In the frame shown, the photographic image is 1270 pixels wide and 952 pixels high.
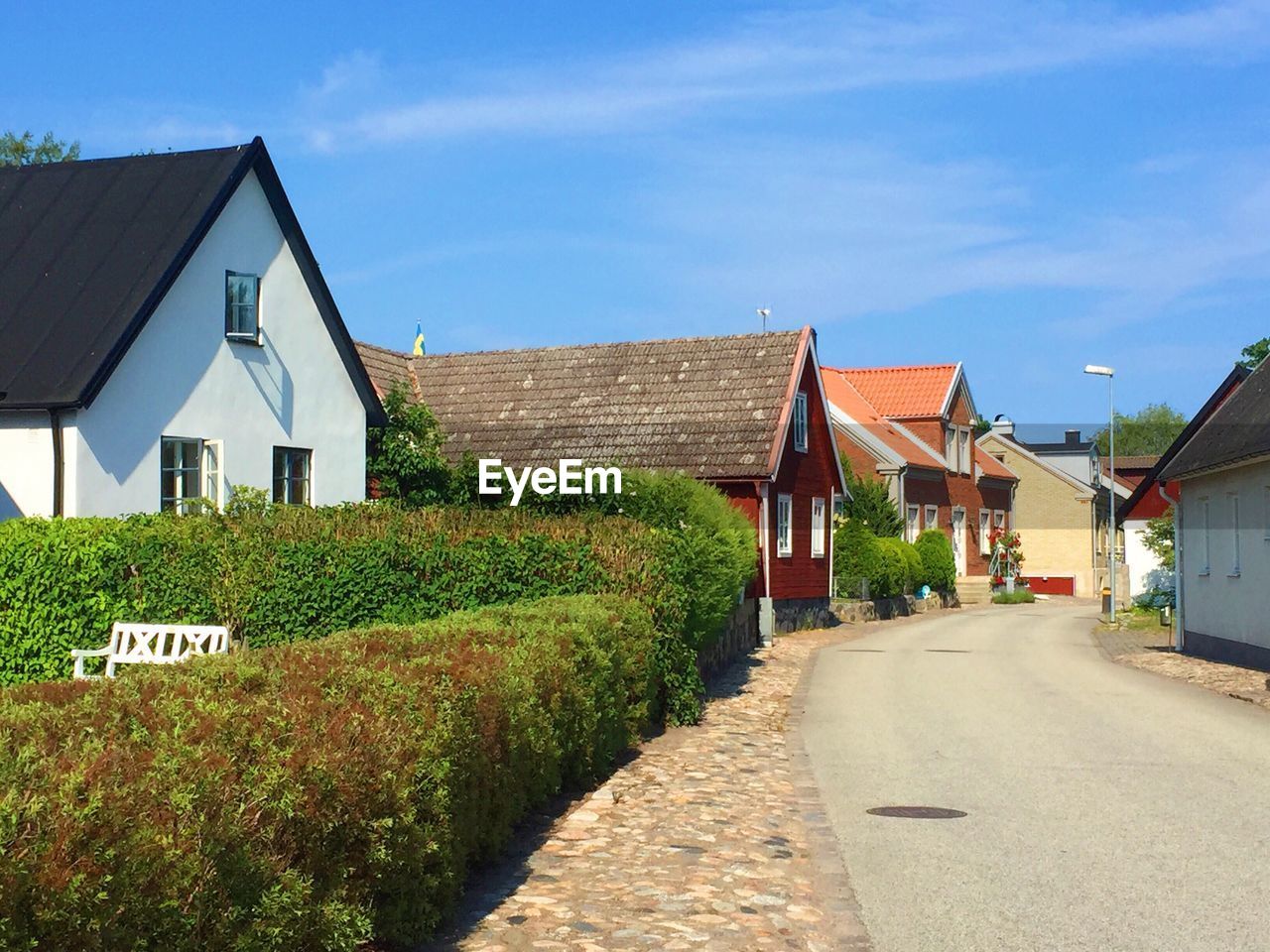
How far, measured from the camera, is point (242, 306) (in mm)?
22750

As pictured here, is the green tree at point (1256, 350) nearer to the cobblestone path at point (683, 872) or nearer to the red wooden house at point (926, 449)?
the red wooden house at point (926, 449)

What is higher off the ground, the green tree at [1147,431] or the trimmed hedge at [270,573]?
the green tree at [1147,431]

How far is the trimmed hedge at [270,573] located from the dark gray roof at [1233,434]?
10419 millimetres

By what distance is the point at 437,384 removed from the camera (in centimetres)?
3772

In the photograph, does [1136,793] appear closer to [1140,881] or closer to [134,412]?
[1140,881]

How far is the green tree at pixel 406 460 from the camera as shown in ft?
88.2

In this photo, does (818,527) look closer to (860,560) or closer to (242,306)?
(860,560)

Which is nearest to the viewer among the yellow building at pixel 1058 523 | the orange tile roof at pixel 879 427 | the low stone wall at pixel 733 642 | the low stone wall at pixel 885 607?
the low stone wall at pixel 733 642

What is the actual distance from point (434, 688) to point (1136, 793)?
21.1 feet

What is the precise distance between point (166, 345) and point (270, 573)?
6146 mm

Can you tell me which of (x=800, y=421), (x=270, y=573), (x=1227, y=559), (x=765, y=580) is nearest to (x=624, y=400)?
(x=800, y=421)

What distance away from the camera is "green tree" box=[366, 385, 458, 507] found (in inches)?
1058

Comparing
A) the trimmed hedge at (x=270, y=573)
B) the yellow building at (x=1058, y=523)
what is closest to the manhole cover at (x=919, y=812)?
the trimmed hedge at (x=270, y=573)

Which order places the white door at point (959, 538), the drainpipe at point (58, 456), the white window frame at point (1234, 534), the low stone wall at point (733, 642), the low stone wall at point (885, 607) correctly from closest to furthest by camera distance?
Answer: the drainpipe at point (58, 456) → the low stone wall at point (733, 642) → the white window frame at point (1234, 534) → the low stone wall at point (885, 607) → the white door at point (959, 538)
